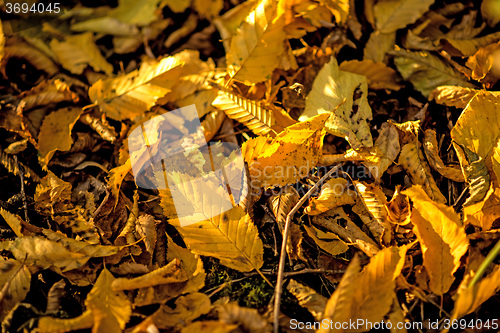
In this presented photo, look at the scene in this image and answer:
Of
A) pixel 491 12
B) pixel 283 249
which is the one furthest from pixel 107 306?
pixel 491 12

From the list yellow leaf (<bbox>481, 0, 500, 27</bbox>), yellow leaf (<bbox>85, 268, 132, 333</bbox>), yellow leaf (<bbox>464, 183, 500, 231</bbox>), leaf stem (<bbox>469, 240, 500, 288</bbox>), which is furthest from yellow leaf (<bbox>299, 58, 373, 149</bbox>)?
yellow leaf (<bbox>85, 268, 132, 333</bbox>)

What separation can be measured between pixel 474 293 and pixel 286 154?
0.55 meters

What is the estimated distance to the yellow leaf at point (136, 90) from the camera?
118cm

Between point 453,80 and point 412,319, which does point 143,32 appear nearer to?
point 453,80

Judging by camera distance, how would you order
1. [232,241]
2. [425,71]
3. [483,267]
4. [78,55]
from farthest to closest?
[78,55] → [425,71] → [232,241] → [483,267]

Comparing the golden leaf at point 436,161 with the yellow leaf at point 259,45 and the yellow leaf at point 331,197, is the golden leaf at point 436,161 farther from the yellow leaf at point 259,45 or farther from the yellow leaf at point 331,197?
the yellow leaf at point 259,45

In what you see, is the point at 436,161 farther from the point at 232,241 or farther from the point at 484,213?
the point at 232,241

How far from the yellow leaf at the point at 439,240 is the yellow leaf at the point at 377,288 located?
82 millimetres

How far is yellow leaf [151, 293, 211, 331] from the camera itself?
843 millimetres

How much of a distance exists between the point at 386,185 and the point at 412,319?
1.26ft

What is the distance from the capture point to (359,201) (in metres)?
1.01

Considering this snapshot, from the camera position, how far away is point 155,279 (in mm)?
881

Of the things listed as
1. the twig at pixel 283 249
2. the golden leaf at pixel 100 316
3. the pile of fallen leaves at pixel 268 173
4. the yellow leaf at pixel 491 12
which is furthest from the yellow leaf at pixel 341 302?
the yellow leaf at pixel 491 12

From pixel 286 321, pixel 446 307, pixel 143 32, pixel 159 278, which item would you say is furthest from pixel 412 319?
pixel 143 32
